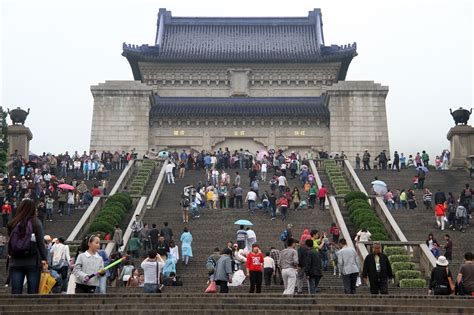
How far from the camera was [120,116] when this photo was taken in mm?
57625

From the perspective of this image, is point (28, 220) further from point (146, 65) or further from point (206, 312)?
point (146, 65)

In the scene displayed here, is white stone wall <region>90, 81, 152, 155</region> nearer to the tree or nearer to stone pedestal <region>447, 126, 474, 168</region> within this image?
the tree

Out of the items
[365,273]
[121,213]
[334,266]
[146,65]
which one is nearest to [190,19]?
[146,65]

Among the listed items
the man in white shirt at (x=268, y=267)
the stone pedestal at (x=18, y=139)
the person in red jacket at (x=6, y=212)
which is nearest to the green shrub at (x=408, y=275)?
the man in white shirt at (x=268, y=267)

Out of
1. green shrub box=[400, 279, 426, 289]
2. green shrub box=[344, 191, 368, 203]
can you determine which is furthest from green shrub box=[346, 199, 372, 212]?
green shrub box=[400, 279, 426, 289]

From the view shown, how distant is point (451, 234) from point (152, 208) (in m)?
11.2

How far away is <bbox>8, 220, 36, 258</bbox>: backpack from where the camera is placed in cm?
1399

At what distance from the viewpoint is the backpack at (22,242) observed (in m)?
14.0

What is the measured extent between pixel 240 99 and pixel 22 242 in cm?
4799

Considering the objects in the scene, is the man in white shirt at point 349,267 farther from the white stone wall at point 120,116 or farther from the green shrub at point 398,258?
the white stone wall at point 120,116

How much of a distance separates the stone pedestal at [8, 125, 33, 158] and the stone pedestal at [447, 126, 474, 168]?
21.6m

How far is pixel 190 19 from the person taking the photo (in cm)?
7031

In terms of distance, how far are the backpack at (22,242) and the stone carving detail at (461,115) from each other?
121ft

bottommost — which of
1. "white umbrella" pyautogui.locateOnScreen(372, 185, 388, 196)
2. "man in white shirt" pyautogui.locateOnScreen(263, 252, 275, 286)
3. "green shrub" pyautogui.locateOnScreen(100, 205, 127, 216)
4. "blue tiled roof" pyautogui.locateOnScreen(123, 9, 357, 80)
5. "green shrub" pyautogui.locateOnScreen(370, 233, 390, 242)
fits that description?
"man in white shirt" pyautogui.locateOnScreen(263, 252, 275, 286)
